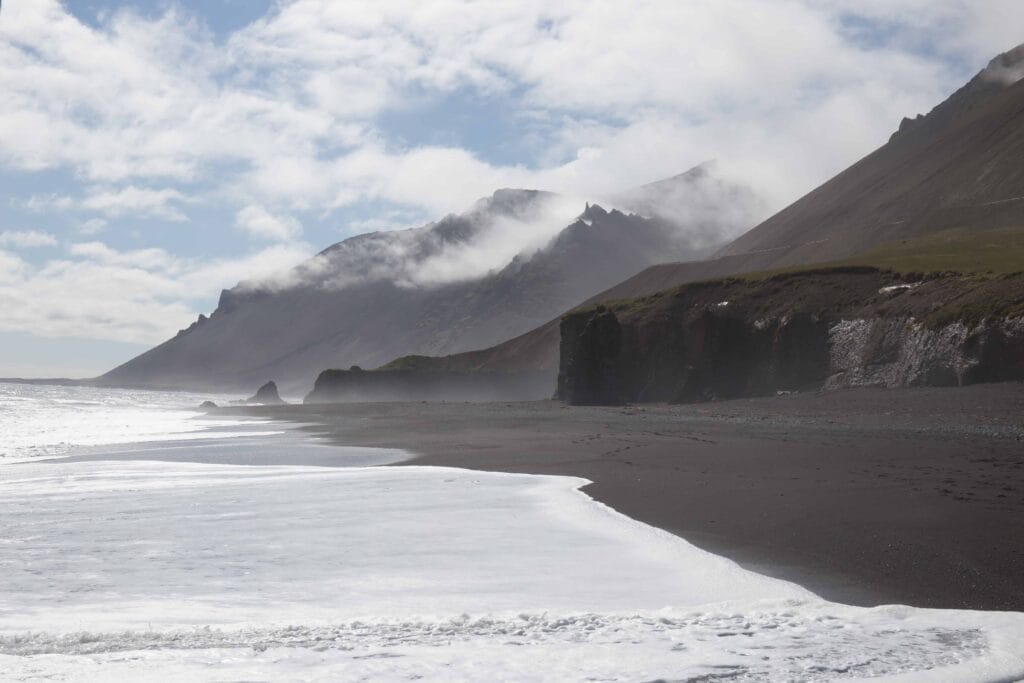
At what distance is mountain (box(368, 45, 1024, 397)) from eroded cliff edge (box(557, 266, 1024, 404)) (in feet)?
26.9

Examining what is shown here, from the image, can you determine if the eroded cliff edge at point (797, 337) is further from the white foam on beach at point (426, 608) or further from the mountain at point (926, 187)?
the mountain at point (926, 187)

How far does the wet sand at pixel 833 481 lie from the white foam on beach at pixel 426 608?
792 mm

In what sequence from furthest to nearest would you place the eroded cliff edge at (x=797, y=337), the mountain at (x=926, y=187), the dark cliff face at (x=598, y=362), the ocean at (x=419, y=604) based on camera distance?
the mountain at (x=926, y=187) < the dark cliff face at (x=598, y=362) < the eroded cliff edge at (x=797, y=337) < the ocean at (x=419, y=604)

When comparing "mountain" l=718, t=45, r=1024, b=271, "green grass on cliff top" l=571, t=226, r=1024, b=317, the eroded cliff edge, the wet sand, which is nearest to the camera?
the wet sand

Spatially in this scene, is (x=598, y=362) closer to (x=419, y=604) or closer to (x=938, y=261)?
(x=938, y=261)

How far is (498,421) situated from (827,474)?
24.9 metres

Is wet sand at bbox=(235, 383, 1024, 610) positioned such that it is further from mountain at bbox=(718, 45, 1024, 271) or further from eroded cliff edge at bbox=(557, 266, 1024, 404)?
mountain at bbox=(718, 45, 1024, 271)

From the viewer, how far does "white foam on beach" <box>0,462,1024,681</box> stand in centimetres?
655

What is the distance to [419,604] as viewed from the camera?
27.6 feet

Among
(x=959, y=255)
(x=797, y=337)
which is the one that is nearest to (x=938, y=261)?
(x=959, y=255)

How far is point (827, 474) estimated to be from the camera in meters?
16.5

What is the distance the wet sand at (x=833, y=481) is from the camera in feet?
30.7

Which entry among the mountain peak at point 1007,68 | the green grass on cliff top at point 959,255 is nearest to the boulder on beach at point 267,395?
the green grass on cliff top at point 959,255

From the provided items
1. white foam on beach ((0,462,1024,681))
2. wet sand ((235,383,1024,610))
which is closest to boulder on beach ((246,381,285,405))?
wet sand ((235,383,1024,610))
